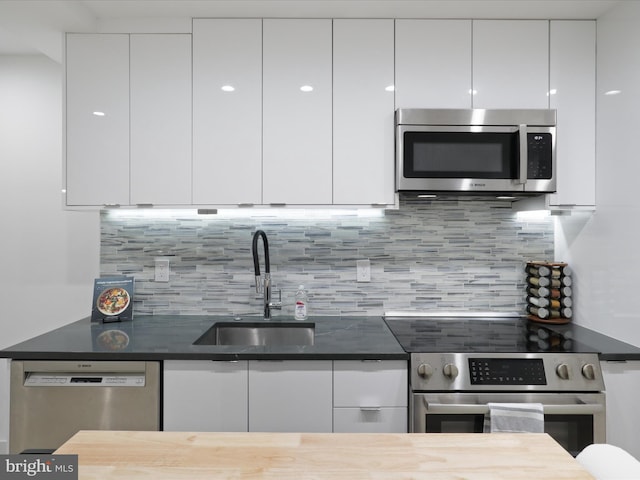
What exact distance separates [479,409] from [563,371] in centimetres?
40

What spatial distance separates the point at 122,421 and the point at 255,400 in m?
0.55

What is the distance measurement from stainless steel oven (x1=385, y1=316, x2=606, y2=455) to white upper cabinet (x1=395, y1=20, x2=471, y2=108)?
1.23m

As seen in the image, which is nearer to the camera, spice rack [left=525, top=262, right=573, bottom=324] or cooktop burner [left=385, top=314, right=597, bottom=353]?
cooktop burner [left=385, top=314, right=597, bottom=353]

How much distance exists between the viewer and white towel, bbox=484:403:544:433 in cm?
171

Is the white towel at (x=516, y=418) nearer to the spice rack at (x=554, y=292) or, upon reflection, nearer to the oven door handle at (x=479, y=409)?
the oven door handle at (x=479, y=409)

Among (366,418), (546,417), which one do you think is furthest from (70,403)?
(546,417)

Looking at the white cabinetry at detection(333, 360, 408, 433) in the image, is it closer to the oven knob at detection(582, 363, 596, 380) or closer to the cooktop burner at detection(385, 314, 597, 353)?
the cooktop burner at detection(385, 314, 597, 353)

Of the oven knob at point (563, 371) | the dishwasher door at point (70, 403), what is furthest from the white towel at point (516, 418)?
the dishwasher door at point (70, 403)

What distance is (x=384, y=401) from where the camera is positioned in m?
1.85

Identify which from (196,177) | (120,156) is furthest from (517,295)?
(120,156)

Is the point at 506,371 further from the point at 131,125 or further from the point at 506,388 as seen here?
the point at 131,125

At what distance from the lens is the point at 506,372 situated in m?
1.82

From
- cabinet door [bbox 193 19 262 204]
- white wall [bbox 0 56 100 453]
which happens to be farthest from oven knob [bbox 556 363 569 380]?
white wall [bbox 0 56 100 453]

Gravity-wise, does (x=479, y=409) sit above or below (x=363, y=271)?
below
